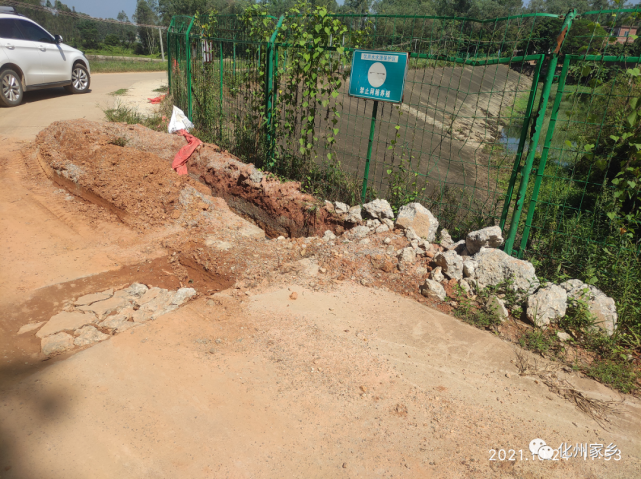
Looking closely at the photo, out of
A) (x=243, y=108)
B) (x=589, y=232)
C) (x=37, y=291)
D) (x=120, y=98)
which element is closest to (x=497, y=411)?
(x=589, y=232)

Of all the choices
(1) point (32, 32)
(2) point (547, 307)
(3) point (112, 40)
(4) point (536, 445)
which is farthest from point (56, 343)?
(3) point (112, 40)

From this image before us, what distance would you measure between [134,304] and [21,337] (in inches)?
35.6

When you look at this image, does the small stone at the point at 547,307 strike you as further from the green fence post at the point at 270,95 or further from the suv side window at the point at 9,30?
the suv side window at the point at 9,30

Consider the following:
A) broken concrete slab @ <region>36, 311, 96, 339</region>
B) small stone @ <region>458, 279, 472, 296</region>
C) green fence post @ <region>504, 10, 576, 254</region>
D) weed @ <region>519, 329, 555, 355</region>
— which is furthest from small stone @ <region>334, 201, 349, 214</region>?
broken concrete slab @ <region>36, 311, 96, 339</region>

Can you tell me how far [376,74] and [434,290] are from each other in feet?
8.65

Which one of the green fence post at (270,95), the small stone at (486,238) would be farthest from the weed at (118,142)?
the small stone at (486,238)

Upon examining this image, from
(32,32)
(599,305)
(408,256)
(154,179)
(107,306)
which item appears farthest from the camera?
(32,32)

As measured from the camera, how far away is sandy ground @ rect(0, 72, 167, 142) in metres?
8.55

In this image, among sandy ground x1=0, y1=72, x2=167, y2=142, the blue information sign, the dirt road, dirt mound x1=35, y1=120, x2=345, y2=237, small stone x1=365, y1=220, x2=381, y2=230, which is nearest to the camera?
the dirt road

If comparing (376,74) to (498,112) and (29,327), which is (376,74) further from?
(29,327)

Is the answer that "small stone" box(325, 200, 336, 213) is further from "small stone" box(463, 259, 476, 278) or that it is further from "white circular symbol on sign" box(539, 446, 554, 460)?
"white circular symbol on sign" box(539, 446, 554, 460)

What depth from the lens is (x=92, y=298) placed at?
164 inches

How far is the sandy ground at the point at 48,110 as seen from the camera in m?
8.55

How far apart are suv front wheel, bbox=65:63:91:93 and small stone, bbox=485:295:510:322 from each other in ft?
41.2
